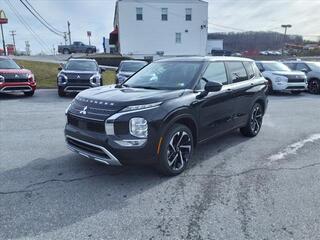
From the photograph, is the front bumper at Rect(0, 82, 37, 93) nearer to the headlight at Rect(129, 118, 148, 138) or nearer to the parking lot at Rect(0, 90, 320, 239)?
the parking lot at Rect(0, 90, 320, 239)

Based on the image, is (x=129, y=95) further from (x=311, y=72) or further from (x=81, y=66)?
(x=311, y=72)

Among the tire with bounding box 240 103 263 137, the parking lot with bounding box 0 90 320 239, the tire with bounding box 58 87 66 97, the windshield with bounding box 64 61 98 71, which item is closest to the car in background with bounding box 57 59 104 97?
the tire with bounding box 58 87 66 97

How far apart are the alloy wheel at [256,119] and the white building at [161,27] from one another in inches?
1425

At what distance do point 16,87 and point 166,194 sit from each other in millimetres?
10374

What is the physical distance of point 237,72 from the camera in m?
6.27

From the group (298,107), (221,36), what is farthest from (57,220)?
(221,36)

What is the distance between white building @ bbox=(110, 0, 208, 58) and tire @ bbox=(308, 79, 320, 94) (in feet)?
92.0

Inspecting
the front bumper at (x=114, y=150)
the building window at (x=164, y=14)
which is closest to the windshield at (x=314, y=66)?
the front bumper at (x=114, y=150)

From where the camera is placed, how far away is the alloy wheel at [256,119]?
682cm

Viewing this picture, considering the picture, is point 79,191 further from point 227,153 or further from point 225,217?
point 227,153

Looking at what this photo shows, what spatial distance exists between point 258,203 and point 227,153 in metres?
1.95

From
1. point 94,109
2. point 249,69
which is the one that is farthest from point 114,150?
point 249,69

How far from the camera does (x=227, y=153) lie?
5727 mm

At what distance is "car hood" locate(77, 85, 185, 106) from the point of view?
13.9 feet
